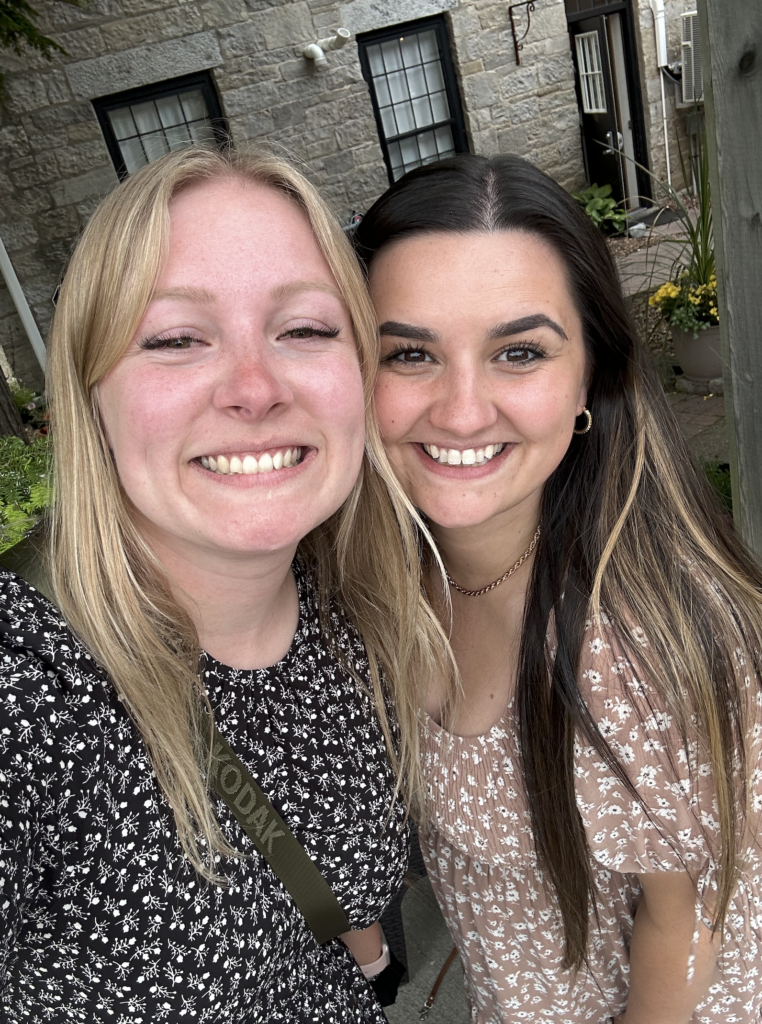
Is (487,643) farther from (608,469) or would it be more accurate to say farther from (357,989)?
(357,989)

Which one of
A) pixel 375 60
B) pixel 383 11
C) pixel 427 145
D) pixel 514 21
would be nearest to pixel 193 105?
pixel 375 60

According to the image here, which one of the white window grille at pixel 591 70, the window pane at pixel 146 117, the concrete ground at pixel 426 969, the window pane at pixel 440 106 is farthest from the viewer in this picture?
the white window grille at pixel 591 70

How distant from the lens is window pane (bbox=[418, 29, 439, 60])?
894cm

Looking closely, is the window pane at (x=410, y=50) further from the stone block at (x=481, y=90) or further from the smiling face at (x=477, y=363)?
the smiling face at (x=477, y=363)

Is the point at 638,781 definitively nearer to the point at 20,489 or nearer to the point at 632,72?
the point at 20,489

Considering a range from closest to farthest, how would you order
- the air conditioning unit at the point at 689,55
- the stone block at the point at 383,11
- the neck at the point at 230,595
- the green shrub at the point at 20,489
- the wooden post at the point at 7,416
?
the neck at the point at 230,595, the green shrub at the point at 20,489, the wooden post at the point at 7,416, the stone block at the point at 383,11, the air conditioning unit at the point at 689,55

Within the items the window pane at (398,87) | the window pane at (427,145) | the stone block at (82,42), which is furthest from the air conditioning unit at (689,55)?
the stone block at (82,42)

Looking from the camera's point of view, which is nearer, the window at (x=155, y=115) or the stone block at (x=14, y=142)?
the stone block at (x=14, y=142)

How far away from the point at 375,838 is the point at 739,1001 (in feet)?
3.02

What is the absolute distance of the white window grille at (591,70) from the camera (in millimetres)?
10359

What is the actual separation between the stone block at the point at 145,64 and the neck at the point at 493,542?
742cm

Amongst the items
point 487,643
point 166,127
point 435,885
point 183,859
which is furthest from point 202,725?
point 166,127

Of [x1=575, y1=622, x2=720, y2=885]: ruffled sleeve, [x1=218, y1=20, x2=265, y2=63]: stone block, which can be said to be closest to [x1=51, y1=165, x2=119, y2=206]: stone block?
[x1=218, y1=20, x2=265, y2=63]: stone block

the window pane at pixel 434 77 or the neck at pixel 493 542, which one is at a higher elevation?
the window pane at pixel 434 77
